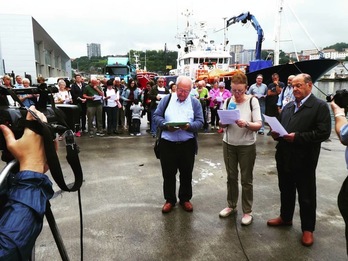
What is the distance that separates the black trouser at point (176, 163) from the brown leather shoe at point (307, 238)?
4.64 ft

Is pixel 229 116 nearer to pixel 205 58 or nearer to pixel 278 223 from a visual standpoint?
pixel 278 223

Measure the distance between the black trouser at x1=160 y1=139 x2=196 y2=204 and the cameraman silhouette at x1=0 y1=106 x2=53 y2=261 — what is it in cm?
250

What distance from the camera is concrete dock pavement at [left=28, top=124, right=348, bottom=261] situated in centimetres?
274

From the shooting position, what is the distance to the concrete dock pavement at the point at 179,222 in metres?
2.74

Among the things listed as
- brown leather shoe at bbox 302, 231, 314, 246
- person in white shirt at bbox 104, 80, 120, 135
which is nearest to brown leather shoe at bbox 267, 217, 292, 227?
brown leather shoe at bbox 302, 231, 314, 246

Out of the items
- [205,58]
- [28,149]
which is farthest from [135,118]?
[205,58]

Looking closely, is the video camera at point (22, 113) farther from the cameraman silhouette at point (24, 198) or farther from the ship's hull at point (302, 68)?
the ship's hull at point (302, 68)

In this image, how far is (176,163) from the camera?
3635 mm

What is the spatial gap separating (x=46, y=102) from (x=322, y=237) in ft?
9.91

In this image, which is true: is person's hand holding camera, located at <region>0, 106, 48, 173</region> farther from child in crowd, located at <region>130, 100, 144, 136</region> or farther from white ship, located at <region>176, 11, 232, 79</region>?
white ship, located at <region>176, 11, 232, 79</region>

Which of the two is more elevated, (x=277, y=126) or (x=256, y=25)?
(x=256, y=25)

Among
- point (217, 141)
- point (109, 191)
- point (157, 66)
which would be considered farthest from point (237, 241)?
point (157, 66)

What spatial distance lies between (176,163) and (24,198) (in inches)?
107

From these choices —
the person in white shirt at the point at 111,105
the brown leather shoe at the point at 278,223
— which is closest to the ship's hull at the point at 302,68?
the person in white shirt at the point at 111,105
